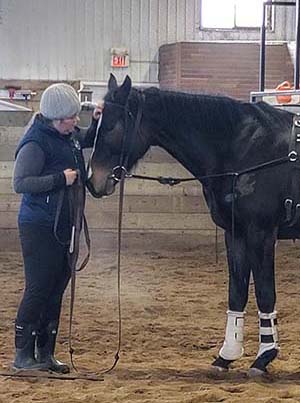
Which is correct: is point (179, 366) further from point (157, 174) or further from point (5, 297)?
point (157, 174)

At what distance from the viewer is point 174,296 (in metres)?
5.51

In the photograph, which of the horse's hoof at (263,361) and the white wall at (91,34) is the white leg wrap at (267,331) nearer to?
the horse's hoof at (263,361)

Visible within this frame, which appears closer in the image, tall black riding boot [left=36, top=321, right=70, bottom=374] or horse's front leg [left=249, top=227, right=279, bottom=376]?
horse's front leg [left=249, top=227, right=279, bottom=376]

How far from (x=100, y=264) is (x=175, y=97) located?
3.40 metres

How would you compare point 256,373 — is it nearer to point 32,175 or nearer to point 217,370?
point 217,370

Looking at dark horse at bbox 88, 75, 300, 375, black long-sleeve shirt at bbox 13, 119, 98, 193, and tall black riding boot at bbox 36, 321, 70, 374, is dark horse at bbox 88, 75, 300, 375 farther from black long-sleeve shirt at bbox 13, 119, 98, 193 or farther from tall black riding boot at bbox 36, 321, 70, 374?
tall black riding boot at bbox 36, 321, 70, 374

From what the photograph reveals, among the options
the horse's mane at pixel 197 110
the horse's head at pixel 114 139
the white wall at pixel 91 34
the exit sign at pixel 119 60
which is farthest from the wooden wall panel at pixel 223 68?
the horse's head at pixel 114 139

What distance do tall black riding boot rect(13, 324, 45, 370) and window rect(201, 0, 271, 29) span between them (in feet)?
31.1

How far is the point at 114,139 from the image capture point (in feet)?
11.5

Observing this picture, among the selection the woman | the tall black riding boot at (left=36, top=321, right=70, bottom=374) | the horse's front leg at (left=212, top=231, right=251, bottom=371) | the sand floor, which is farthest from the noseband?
the sand floor

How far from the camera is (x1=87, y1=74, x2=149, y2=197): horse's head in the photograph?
348cm

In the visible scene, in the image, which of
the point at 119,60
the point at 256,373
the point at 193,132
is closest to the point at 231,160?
the point at 193,132

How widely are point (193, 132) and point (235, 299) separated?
83 centimetres

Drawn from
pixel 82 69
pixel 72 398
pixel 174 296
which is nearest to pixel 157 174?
pixel 174 296
